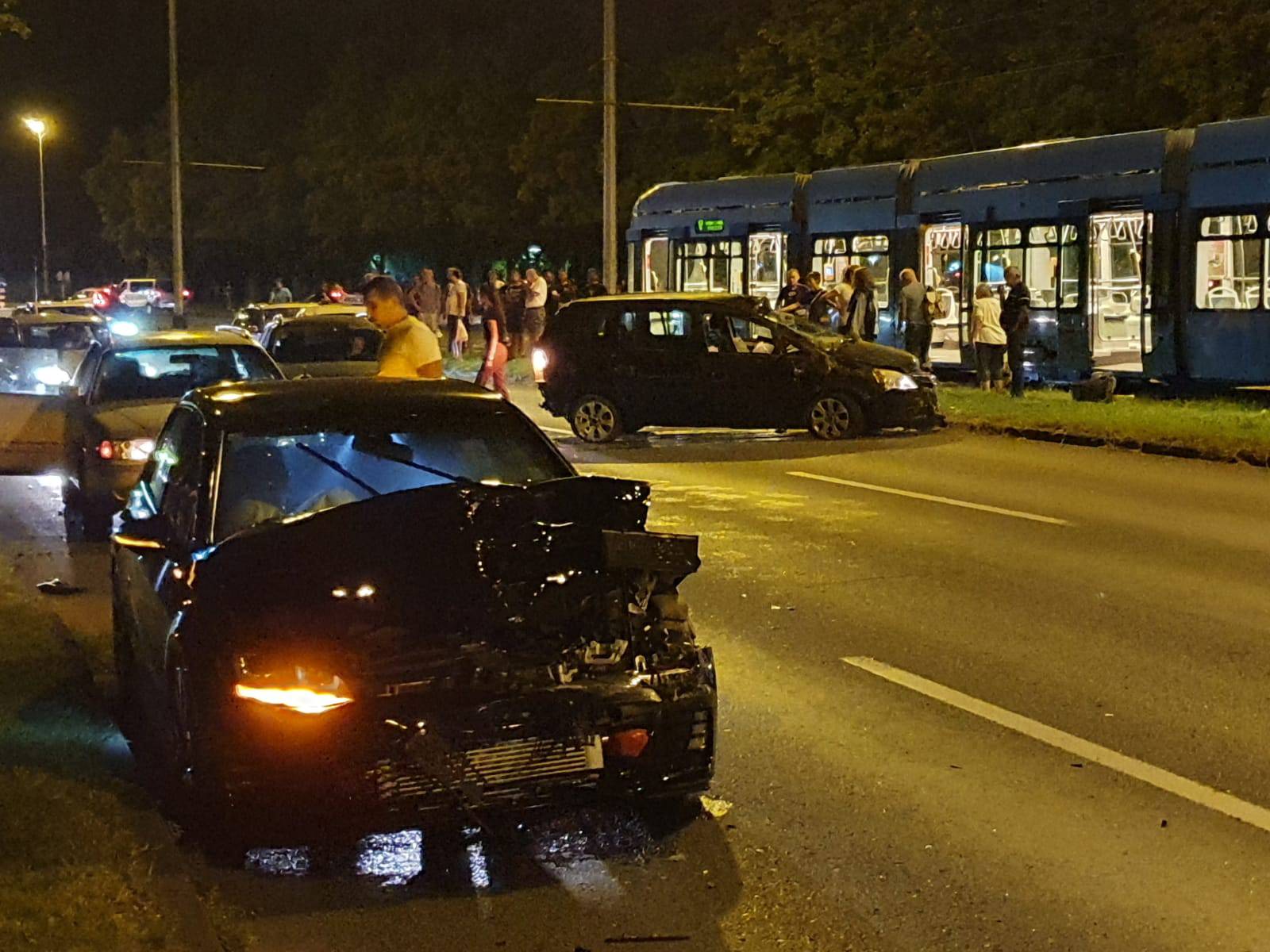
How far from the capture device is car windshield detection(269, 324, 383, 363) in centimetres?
1839

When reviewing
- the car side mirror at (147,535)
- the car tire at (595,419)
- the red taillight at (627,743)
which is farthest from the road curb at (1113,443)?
the car side mirror at (147,535)

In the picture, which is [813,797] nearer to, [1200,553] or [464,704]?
[464,704]

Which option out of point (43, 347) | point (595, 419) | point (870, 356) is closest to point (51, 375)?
point (43, 347)

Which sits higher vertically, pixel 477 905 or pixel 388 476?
pixel 388 476

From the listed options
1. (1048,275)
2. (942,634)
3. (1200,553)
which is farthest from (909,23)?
(942,634)

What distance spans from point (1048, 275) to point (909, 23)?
1660 centimetres

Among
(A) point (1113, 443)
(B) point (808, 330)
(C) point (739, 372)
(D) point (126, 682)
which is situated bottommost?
(D) point (126, 682)

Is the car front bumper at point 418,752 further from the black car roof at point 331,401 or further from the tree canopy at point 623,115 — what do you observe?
the tree canopy at point 623,115

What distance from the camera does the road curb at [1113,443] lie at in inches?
670

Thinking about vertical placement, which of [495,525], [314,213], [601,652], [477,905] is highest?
[314,213]

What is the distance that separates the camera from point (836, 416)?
19.4 meters

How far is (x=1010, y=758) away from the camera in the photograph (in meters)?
7.16

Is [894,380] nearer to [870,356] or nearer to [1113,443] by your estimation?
[870,356]

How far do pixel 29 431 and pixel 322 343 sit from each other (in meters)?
4.13
